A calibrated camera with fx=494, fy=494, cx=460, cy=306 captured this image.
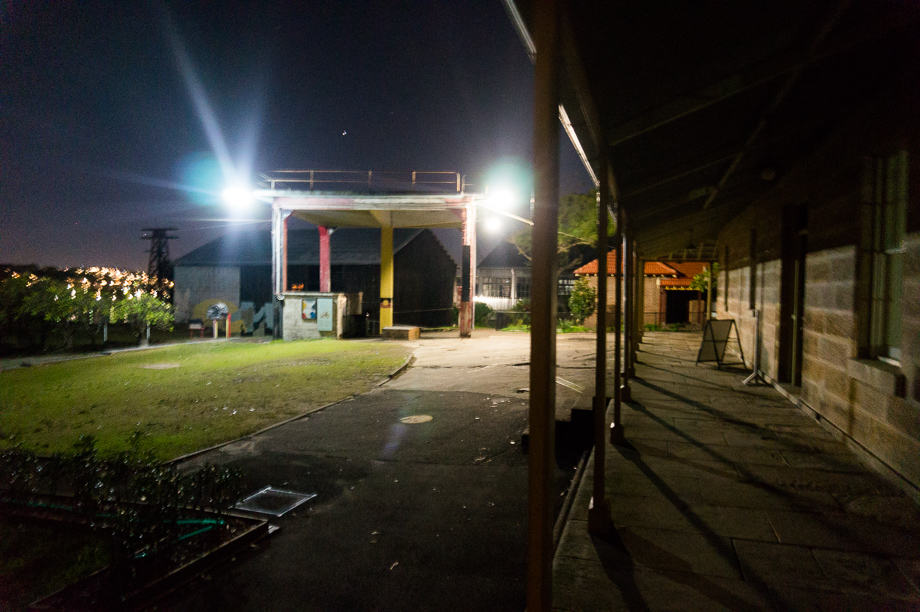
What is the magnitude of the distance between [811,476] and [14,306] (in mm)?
19245

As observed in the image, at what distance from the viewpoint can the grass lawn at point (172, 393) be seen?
21.1 feet

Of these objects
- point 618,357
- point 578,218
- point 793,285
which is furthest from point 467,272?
point 618,357

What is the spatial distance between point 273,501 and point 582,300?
70.1 ft

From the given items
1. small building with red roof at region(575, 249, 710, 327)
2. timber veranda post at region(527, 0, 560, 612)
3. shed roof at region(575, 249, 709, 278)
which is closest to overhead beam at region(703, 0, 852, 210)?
timber veranda post at region(527, 0, 560, 612)

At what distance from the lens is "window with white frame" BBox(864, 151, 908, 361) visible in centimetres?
455

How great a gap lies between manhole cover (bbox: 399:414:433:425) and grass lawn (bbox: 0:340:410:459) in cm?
175

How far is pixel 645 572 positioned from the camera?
302 cm

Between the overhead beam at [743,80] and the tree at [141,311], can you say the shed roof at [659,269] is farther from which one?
the overhead beam at [743,80]

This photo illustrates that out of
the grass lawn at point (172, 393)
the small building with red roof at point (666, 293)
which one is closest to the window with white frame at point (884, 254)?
the grass lawn at point (172, 393)

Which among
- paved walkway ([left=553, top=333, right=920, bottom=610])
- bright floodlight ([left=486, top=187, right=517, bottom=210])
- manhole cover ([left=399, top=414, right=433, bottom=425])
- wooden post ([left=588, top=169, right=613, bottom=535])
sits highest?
bright floodlight ([left=486, top=187, right=517, bottom=210])

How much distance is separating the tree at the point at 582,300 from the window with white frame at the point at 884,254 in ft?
63.7

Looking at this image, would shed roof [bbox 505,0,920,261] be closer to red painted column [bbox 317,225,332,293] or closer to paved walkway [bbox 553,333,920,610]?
paved walkway [bbox 553,333,920,610]

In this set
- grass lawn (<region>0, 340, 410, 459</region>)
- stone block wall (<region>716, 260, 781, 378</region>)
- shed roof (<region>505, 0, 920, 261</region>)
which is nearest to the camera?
shed roof (<region>505, 0, 920, 261</region>)

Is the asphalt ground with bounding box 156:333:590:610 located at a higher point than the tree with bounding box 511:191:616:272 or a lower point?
lower
